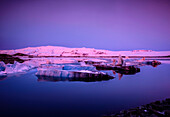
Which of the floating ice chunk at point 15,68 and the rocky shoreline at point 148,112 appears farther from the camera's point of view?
the floating ice chunk at point 15,68

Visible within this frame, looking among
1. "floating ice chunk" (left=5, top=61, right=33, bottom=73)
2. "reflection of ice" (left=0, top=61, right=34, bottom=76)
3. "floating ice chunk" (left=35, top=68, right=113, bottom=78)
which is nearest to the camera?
"floating ice chunk" (left=35, top=68, right=113, bottom=78)

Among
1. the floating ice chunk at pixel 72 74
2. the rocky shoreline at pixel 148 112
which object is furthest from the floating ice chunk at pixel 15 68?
the rocky shoreline at pixel 148 112

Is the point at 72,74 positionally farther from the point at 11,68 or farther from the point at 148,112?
the point at 11,68

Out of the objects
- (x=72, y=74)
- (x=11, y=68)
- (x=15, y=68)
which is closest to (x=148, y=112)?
(x=72, y=74)

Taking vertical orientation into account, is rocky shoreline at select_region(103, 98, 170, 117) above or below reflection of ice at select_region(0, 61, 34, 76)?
below

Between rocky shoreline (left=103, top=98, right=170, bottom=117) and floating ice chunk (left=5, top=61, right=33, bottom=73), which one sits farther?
floating ice chunk (left=5, top=61, right=33, bottom=73)

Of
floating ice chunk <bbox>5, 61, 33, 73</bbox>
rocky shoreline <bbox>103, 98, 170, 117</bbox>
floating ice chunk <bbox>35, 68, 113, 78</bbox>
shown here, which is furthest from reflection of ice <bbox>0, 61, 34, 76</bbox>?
rocky shoreline <bbox>103, 98, 170, 117</bbox>

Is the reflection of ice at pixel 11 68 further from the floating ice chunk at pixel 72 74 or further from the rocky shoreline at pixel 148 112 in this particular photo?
the rocky shoreline at pixel 148 112

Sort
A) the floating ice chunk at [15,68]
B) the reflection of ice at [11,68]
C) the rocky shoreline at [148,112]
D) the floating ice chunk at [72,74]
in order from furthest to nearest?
the floating ice chunk at [15,68]
the reflection of ice at [11,68]
the floating ice chunk at [72,74]
the rocky shoreline at [148,112]

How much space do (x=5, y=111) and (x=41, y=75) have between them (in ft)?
16.6

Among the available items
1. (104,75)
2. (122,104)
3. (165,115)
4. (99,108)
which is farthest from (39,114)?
(104,75)

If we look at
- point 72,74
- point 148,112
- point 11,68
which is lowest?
point 148,112

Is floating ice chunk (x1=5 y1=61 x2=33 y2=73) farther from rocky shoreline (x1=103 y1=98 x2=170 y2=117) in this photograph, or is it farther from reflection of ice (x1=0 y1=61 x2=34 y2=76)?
rocky shoreline (x1=103 y1=98 x2=170 y2=117)

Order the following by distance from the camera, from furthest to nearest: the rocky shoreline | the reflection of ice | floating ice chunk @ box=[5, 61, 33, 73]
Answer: floating ice chunk @ box=[5, 61, 33, 73], the reflection of ice, the rocky shoreline
